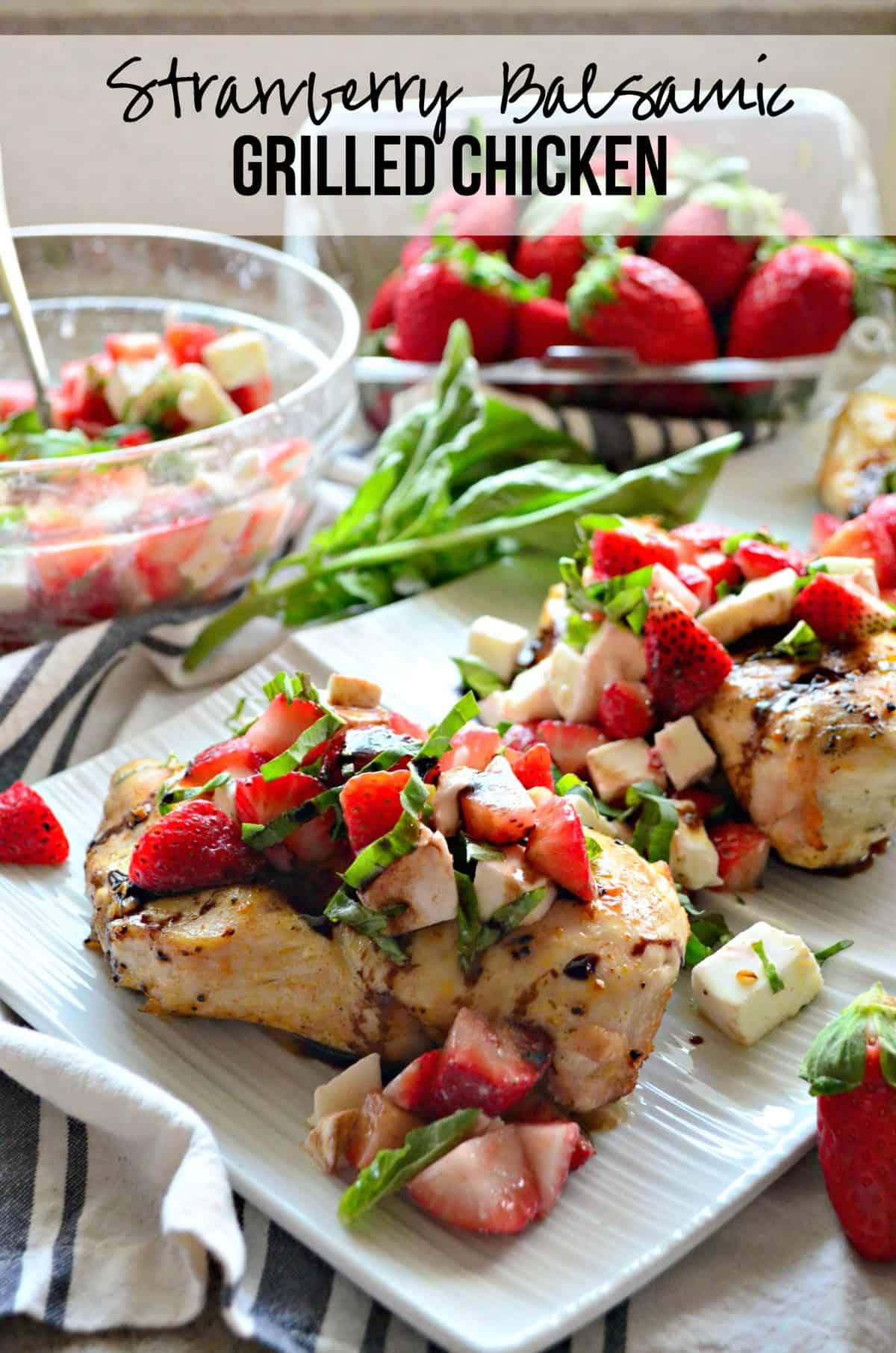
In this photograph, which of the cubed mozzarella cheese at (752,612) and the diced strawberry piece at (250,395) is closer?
the cubed mozzarella cheese at (752,612)

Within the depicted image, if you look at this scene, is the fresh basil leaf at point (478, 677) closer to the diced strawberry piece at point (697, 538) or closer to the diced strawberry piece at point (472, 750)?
the diced strawberry piece at point (697, 538)

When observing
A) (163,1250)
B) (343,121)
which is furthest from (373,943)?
(343,121)

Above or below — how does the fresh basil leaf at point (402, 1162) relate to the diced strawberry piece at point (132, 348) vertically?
below

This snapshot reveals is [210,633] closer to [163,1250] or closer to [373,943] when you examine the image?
[373,943]

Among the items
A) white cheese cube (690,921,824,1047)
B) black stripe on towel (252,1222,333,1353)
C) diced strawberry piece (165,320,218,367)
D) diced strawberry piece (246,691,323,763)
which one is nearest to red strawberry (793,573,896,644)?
white cheese cube (690,921,824,1047)

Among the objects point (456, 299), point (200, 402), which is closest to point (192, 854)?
point (200, 402)

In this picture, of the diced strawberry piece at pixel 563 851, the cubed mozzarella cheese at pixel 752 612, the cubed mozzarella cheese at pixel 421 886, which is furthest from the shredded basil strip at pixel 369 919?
the cubed mozzarella cheese at pixel 752 612
